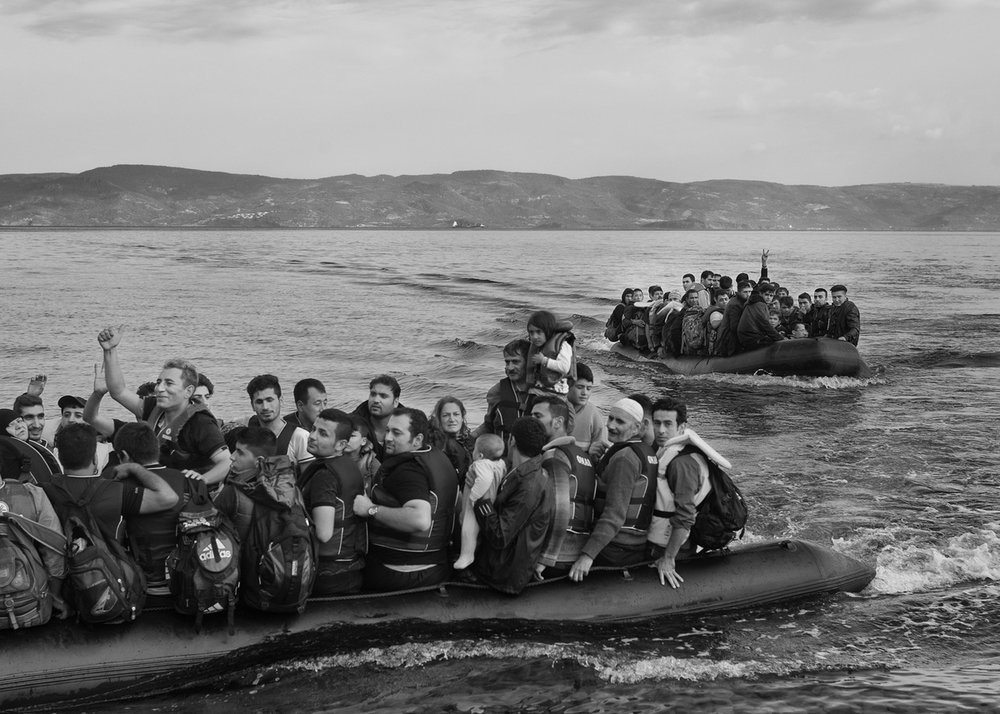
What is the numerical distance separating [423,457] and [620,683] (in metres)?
2.28

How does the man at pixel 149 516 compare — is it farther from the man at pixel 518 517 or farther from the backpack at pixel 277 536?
the man at pixel 518 517

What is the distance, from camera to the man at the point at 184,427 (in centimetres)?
812

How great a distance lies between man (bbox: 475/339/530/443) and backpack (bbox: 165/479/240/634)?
3372 millimetres

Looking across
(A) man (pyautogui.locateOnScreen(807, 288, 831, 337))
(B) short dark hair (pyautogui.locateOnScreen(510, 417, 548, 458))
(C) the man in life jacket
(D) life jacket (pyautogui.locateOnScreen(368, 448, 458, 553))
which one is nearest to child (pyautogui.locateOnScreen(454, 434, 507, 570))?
(D) life jacket (pyautogui.locateOnScreen(368, 448, 458, 553))

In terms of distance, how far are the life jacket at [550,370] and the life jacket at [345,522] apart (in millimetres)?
2679

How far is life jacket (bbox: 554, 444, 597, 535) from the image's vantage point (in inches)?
305

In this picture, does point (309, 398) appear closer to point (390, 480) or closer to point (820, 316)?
point (390, 480)

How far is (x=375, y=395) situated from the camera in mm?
8734

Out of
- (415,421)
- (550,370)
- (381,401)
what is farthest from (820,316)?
(415,421)

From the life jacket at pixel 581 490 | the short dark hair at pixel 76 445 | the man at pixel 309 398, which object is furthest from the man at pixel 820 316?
the short dark hair at pixel 76 445

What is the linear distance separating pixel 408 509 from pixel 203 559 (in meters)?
1.45

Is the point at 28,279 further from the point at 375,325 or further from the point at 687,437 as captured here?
the point at 687,437

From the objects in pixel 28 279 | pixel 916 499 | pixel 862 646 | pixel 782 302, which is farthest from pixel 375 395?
pixel 28 279

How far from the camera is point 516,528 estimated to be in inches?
298
